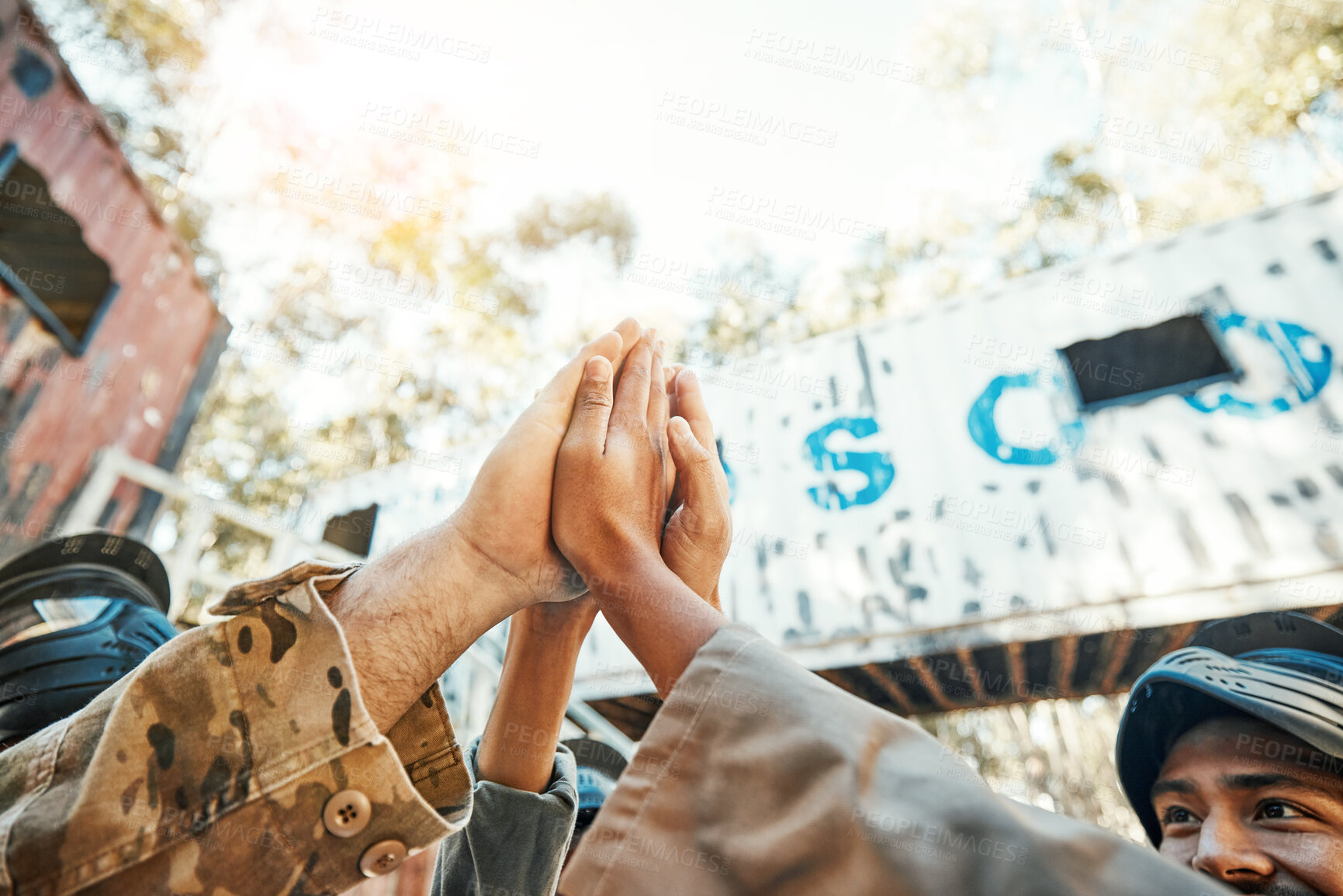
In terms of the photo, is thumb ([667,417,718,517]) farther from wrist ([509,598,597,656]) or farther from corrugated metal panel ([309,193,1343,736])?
corrugated metal panel ([309,193,1343,736])

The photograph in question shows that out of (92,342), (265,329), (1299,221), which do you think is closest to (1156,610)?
(1299,221)

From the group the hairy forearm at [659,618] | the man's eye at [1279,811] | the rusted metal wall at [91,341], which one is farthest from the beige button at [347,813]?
the rusted metal wall at [91,341]

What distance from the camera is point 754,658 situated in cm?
83

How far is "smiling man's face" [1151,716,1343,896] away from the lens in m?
1.43

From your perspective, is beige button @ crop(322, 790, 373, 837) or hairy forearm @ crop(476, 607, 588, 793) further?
hairy forearm @ crop(476, 607, 588, 793)

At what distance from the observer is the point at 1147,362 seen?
226 inches

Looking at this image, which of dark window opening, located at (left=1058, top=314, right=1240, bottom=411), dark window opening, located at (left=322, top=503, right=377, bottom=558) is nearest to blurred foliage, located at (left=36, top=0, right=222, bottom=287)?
dark window opening, located at (left=322, top=503, right=377, bottom=558)

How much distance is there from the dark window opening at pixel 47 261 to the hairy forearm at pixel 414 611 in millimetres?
5787

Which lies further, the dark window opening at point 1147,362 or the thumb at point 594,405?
the dark window opening at point 1147,362

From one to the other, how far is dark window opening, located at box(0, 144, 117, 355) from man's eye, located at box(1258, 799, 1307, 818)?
7.15m

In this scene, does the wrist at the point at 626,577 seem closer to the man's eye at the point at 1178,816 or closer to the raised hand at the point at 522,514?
the raised hand at the point at 522,514

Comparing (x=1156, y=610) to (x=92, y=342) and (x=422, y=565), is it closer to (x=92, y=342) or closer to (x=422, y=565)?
(x=422, y=565)

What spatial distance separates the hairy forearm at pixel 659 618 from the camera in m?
0.96

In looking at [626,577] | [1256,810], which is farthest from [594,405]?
[1256,810]
